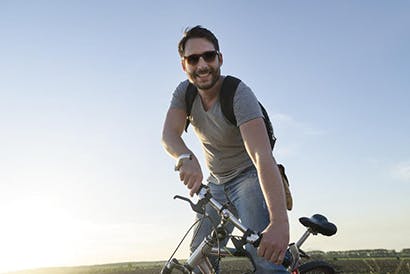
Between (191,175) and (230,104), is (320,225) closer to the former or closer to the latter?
(230,104)

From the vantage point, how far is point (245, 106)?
13.1 ft

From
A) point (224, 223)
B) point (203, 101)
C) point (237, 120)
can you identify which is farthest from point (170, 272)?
point (203, 101)

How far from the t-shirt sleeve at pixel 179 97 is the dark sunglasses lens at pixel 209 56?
63 centimetres

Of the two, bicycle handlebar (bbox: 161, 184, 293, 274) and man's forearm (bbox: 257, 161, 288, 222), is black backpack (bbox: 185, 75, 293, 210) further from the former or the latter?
bicycle handlebar (bbox: 161, 184, 293, 274)

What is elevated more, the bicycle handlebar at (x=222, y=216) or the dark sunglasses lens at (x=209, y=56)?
the dark sunglasses lens at (x=209, y=56)

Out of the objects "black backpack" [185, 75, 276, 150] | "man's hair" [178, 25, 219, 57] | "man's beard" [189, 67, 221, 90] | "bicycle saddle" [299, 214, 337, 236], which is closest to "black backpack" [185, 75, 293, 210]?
"black backpack" [185, 75, 276, 150]

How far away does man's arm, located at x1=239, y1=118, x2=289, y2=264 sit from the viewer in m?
3.06

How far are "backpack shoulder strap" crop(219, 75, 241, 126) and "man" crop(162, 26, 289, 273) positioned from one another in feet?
0.20

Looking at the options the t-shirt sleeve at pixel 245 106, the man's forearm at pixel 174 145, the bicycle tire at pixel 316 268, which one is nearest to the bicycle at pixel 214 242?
the man's forearm at pixel 174 145

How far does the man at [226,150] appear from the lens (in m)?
3.35

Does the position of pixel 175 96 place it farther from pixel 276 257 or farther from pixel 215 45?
pixel 276 257

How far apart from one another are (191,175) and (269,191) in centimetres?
59

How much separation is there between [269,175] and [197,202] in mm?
580

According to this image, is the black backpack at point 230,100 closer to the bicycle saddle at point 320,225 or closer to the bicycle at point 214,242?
the bicycle saddle at point 320,225
